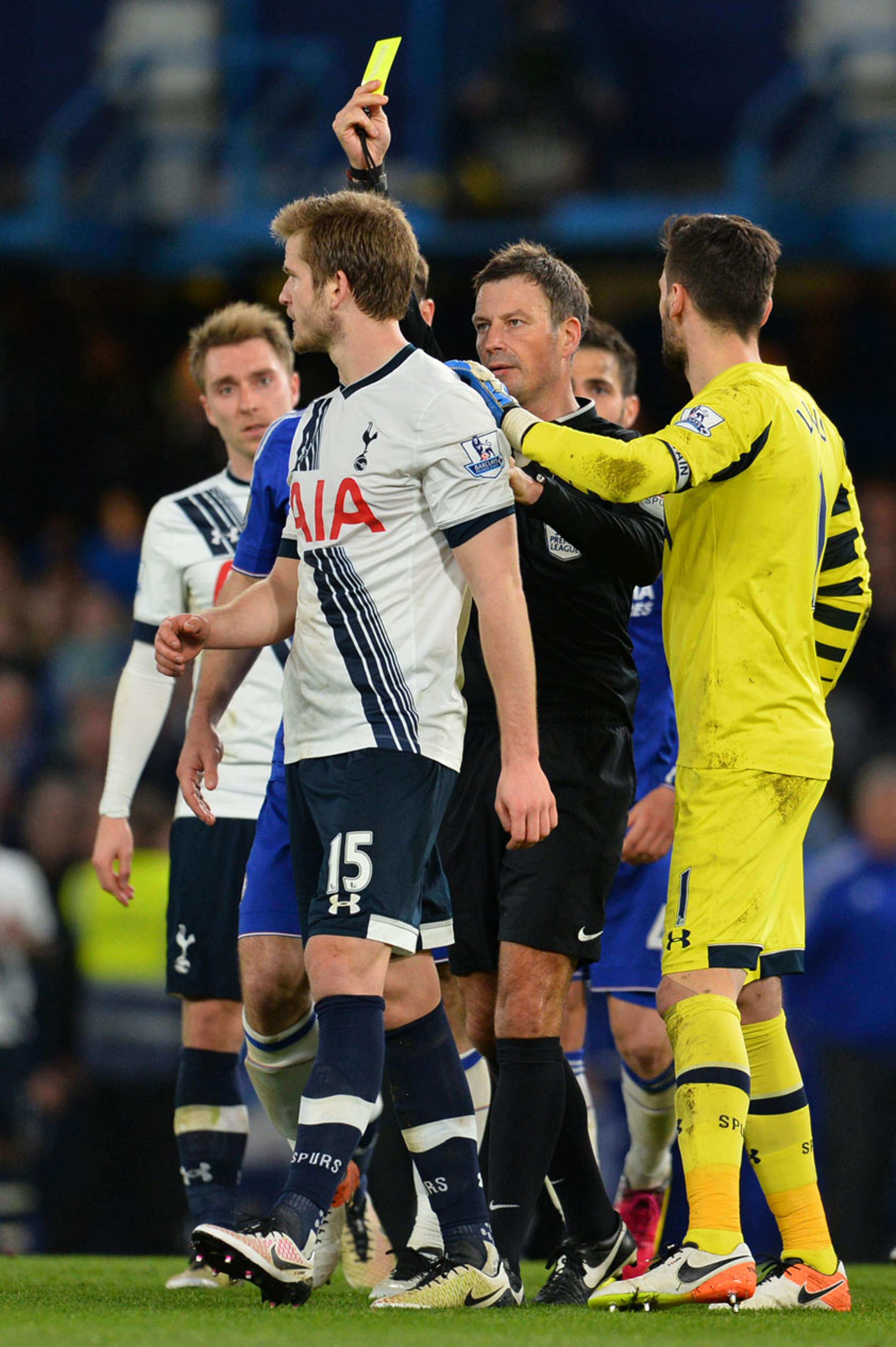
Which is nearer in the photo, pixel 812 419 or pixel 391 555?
pixel 391 555

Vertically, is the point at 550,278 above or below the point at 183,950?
above

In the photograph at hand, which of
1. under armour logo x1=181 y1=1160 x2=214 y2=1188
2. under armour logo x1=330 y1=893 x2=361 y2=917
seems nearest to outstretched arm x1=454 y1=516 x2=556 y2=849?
under armour logo x1=330 y1=893 x2=361 y2=917

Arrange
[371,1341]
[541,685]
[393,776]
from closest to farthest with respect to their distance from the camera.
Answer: [371,1341] → [393,776] → [541,685]

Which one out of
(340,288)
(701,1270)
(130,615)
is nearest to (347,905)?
(701,1270)

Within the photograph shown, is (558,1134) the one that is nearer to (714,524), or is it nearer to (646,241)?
(714,524)

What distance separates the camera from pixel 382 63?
487cm

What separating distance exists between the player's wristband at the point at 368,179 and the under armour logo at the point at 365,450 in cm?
112

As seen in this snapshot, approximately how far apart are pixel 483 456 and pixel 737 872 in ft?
3.54

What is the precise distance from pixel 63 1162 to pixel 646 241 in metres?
6.47

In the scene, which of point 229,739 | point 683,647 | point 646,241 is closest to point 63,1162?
point 229,739

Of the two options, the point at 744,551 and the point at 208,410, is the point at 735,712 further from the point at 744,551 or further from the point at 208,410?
the point at 208,410

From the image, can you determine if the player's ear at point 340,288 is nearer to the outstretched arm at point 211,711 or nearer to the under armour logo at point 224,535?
the outstretched arm at point 211,711

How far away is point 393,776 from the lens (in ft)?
13.2

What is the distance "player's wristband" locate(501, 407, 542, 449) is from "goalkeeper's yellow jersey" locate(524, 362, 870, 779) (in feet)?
0.06
